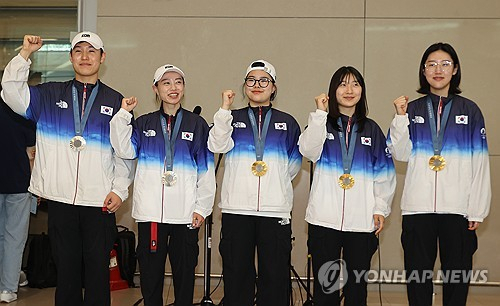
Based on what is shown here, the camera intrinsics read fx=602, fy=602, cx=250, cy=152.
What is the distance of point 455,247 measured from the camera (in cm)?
376

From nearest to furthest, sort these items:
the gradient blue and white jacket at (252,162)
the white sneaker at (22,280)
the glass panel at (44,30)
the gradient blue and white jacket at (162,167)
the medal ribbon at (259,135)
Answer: the gradient blue and white jacket at (162,167), the gradient blue and white jacket at (252,162), the medal ribbon at (259,135), the white sneaker at (22,280), the glass panel at (44,30)

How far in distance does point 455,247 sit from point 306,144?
113cm

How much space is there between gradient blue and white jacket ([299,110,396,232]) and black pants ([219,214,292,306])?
27cm

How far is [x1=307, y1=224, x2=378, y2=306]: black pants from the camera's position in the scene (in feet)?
12.4

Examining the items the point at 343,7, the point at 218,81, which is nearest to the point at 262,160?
the point at 218,81

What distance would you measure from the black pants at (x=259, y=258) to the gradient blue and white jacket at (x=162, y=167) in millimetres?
260

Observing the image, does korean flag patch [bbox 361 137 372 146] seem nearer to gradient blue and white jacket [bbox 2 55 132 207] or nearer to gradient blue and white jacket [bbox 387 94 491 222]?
gradient blue and white jacket [bbox 387 94 491 222]

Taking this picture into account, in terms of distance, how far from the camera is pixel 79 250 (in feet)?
12.1

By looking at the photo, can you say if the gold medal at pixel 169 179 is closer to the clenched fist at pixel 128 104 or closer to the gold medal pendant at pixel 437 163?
the clenched fist at pixel 128 104

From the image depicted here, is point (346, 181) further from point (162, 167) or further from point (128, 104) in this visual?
point (128, 104)

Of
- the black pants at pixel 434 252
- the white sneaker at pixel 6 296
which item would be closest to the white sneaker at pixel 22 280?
the white sneaker at pixel 6 296

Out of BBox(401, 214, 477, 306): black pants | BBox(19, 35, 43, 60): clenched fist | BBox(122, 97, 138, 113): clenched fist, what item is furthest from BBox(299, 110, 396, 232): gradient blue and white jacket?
BBox(19, 35, 43, 60): clenched fist

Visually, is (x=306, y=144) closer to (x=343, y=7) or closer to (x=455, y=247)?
(x=455, y=247)

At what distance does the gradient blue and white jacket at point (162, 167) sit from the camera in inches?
147
